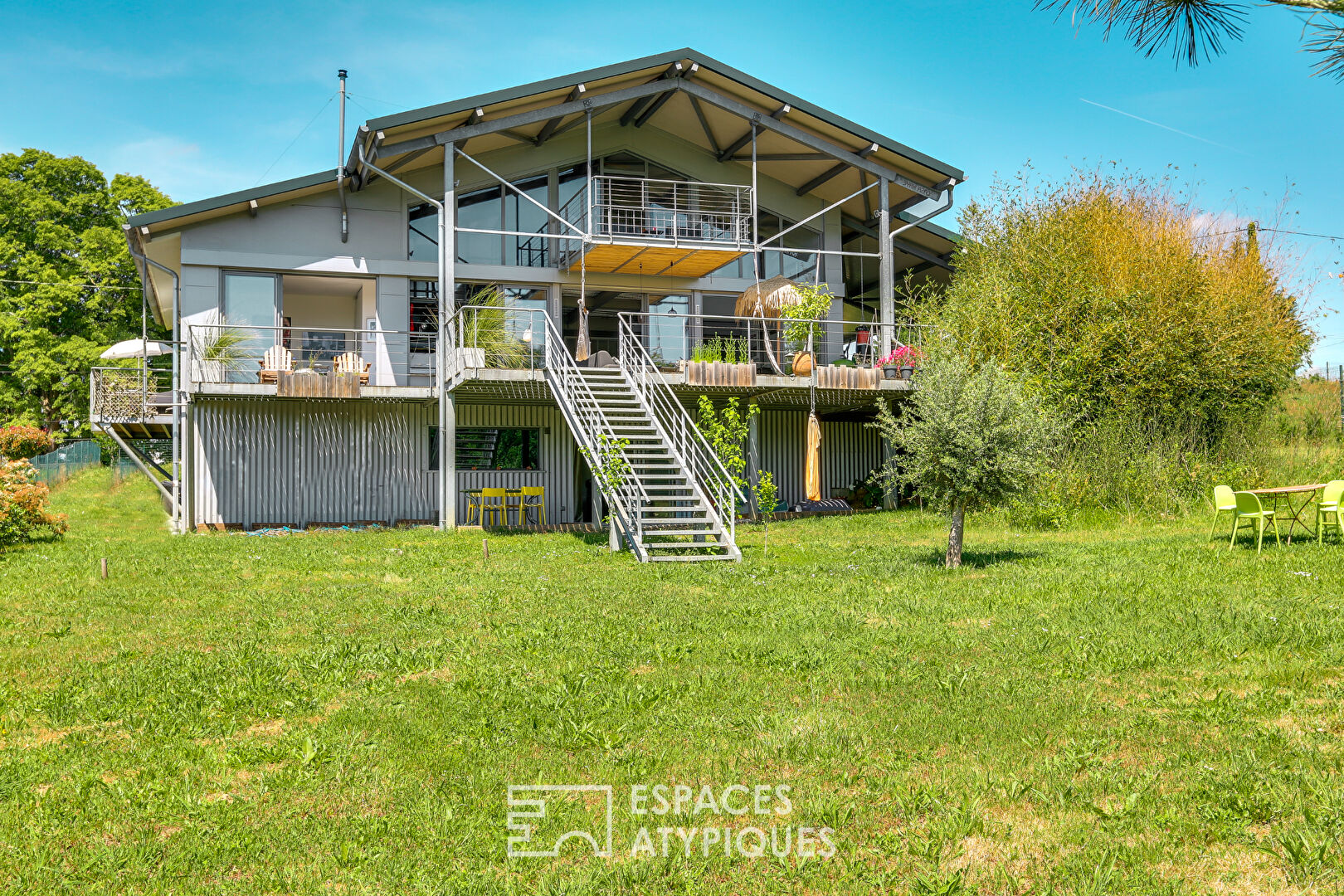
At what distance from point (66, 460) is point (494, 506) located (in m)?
19.7

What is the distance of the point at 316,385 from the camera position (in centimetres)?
1750

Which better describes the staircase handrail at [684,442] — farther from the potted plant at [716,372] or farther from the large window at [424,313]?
the large window at [424,313]

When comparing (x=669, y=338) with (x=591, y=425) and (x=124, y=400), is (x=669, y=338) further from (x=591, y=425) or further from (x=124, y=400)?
(x=124, y=400)

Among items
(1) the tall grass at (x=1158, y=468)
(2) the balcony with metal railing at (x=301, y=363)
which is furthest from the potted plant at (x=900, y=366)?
(2) the balcony with metal railing at (x=301, y=363)

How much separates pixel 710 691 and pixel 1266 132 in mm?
18604

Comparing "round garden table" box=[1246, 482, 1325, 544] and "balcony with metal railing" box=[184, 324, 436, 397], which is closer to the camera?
"round garden table" box=[1246, 482, 1325, 544]

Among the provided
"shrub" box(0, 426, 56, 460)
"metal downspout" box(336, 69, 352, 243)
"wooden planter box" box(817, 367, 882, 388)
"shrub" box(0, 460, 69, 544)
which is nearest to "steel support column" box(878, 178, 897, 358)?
"wooden planter box" box(817, 367, 882, 388)

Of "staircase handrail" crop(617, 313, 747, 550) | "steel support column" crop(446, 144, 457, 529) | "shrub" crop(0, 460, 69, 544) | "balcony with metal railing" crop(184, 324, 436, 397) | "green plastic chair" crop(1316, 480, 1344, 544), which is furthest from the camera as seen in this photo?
"steel support column" crop(446, 144, 457, 529)

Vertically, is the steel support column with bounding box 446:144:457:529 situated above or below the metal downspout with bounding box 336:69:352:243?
below

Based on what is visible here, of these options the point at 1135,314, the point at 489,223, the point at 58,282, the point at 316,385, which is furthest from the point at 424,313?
the point at 58,282

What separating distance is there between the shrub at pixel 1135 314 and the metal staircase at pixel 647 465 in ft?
18.7

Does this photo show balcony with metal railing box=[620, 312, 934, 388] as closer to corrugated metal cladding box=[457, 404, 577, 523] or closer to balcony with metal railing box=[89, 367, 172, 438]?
corrugated metal cladding box=[457, 404, 577, 523]

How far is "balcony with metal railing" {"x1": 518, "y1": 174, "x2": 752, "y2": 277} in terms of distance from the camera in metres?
19.5

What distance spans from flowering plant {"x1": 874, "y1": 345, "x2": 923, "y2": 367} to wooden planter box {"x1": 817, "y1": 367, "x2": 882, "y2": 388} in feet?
1.31
